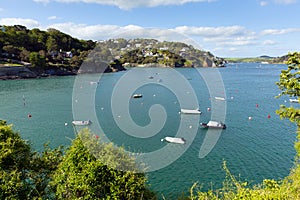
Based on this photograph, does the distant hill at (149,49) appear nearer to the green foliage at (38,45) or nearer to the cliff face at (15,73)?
the cliff face at (15,73)

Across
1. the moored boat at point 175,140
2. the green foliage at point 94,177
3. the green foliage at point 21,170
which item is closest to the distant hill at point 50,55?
the moored boat at point 175,140

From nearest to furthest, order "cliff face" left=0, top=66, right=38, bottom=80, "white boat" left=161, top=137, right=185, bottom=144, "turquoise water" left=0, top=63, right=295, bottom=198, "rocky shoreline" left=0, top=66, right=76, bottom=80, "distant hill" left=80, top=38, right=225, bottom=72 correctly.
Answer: "distant hill" left=80, top=38, right=225, bottom=72 → "turquoise water" left=0, top=63, right=295, bottom=198 → "white boat" left=161, top=137, right=185, bottom=144 → "cliff face" left=0, top=66, right=38, bottom=80 → "rocky shoreline" left=0, top=66, right=76, bottom=80

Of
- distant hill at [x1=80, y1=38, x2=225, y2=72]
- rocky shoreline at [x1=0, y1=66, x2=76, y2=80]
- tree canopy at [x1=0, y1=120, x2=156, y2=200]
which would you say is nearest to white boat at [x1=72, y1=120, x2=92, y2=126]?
distant hill at [x1=80, y1=38, x2=225, y2=72]

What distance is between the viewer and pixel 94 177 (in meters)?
9.38

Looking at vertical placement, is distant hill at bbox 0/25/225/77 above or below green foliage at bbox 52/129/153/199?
above

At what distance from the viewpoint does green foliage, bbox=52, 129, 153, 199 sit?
942 centimetres

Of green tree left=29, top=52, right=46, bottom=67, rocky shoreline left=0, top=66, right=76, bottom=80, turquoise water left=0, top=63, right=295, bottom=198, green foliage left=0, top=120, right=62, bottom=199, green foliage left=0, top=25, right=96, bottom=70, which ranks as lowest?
turquoise water left=0, top=63, right=295, bottom=198

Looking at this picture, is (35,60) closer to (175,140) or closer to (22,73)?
(22,73)

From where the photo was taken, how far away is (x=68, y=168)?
10008 mm

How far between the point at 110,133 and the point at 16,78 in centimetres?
6187

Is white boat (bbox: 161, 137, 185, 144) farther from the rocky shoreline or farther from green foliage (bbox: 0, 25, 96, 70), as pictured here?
green foliage (bbox: 0, 25, 96, 70)

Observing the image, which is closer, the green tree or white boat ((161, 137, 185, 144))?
white boat ((161, 137, 185, 144))

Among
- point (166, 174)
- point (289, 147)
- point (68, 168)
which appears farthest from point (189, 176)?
point (289, 147)

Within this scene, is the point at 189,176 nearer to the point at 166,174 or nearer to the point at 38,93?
the point at 166,174
